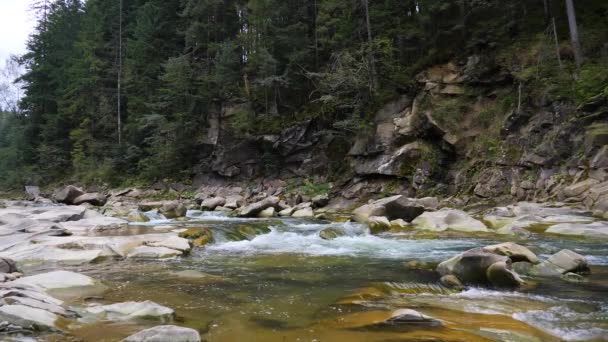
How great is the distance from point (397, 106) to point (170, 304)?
61.5 feet

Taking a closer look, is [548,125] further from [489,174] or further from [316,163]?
[316,163]

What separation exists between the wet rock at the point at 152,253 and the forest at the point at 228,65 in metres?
14.5

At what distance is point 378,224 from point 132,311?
932 cm

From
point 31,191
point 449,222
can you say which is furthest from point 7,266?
point 31,191

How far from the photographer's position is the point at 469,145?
19438mm

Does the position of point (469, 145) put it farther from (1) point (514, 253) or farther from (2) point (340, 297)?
(2) point (340, 297)

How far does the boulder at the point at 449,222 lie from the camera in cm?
1216

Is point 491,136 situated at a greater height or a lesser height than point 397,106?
lesser

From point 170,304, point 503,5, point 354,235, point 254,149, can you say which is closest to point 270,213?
point 354,235

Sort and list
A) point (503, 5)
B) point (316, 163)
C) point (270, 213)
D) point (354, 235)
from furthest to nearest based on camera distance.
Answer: point (316, 163) < point (503, 5) < point (270, 213) < point (354, 235)

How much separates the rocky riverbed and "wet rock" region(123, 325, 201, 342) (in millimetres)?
13

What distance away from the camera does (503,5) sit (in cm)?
2191

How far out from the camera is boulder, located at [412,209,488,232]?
479 inches

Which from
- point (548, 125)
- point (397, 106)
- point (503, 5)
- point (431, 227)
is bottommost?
point (431, 227)
